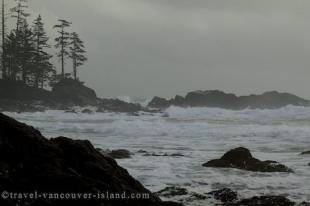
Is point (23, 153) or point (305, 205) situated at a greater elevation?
point (23, 153)

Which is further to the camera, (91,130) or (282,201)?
(91,130)

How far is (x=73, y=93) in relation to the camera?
58.1 m

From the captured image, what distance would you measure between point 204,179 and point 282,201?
152 inches

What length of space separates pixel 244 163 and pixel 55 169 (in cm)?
936

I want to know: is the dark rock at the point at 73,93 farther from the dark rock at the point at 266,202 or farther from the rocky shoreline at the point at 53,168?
the rocky shoreline at the point at 53,168

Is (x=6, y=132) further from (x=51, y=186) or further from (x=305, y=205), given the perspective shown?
(x=305, y=205)

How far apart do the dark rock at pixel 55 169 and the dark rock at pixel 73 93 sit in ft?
159

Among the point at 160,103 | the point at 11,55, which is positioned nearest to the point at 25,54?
the point at 11,55

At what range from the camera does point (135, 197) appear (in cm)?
718

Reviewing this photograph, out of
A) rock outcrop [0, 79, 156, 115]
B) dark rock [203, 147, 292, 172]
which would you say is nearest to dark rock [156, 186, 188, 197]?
dark rock [203, 147, 292, 172]

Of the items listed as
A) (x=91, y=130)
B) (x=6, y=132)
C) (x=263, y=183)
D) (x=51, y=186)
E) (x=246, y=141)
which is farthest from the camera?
(x=91, y=130)

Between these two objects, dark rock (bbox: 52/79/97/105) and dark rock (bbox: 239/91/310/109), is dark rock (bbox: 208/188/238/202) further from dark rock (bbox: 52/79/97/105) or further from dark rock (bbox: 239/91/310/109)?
dark rock (bbox: 239/91/310/109)

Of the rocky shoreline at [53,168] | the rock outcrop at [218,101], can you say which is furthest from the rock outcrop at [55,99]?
the rocky shoreline at [53,168]

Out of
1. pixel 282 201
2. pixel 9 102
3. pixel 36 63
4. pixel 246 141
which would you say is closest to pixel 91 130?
pixel 246 141
